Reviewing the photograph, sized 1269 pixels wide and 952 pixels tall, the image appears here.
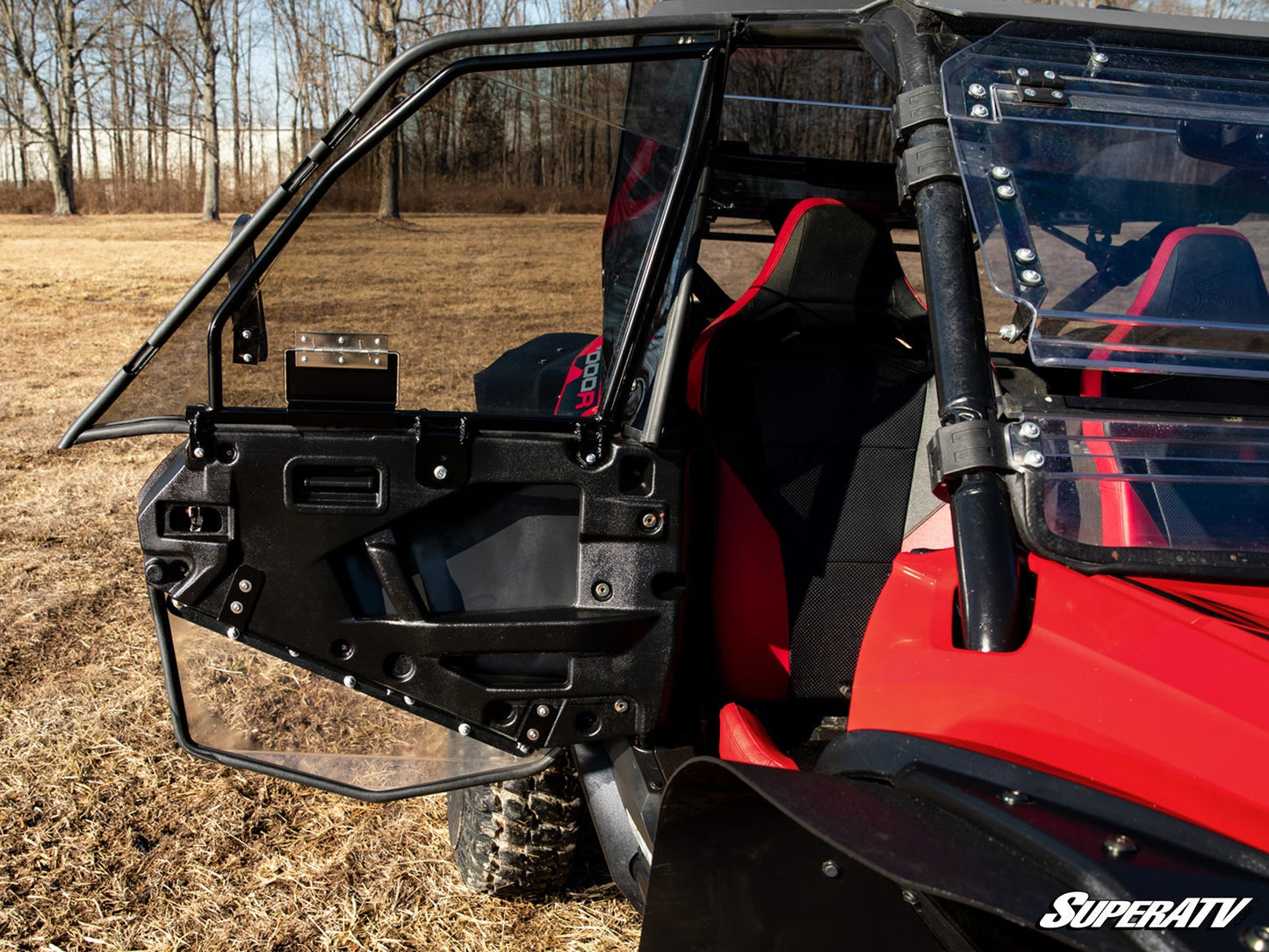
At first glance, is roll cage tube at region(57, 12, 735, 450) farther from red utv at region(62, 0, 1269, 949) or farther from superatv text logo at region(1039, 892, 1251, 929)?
superatv text logo at region(1039, 892, 1251, 929)

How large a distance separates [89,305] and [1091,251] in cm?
1061

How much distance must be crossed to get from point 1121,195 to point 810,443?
83 cm

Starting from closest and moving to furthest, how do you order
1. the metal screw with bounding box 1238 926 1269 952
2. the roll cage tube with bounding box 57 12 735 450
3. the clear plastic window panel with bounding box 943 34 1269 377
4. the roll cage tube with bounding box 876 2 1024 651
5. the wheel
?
the metal screw with bounding box 1238 926 1269 952, the roll cage tube with bounding box 876 2 1024 651, the clear plastic window panel with bounding box 943 34 1269 377, the roll cage tube with bounding box 57 12 735 450, the wheel

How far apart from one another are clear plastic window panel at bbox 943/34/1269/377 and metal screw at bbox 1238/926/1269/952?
0.77 meters

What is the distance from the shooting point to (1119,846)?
965mm

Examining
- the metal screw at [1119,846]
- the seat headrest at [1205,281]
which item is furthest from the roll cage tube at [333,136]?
the metal screw at [1119,846]

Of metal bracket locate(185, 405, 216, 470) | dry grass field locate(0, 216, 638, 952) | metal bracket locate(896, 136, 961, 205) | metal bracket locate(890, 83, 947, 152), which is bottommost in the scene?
dry grass field locate(0, 216, 638, 952)

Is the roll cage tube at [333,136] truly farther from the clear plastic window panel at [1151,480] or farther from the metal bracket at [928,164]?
the clear plastic window panel at [1151,480]

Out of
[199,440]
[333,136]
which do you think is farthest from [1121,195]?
[199,440]

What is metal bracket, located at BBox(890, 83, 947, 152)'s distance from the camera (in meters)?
1.52

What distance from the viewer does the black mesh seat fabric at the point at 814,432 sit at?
7.02 feet

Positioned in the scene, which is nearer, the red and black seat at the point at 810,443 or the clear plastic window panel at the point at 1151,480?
the clear plastic window panel at the point at 1151,480

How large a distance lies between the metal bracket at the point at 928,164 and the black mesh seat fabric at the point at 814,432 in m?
0.64

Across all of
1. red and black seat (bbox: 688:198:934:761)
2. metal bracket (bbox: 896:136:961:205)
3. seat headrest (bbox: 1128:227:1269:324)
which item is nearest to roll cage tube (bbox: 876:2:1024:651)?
metal bracket (bbox: 896:136:961:205)
